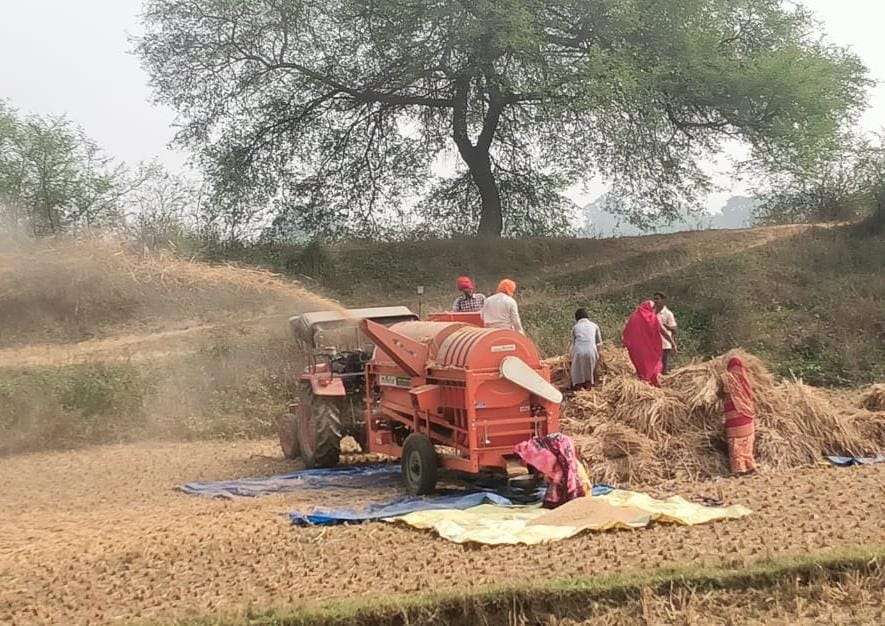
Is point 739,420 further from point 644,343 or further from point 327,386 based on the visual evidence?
point 327,386

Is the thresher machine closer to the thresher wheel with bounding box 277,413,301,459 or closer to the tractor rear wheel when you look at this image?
the tractor rear wheel

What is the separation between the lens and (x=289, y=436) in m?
11.8

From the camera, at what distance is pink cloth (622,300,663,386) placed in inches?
457

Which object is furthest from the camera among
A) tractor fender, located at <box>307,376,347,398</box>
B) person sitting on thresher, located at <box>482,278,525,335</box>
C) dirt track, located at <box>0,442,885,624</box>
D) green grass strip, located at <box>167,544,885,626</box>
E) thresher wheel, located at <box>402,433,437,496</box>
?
tractor fender, located at <box>307,376,347,398</box>

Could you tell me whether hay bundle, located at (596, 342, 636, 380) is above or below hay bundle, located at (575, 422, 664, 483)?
above

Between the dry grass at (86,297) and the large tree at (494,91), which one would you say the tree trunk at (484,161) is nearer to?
the large tree at (494,91)

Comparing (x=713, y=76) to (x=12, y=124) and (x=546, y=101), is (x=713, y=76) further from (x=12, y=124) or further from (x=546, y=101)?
(x=12, y=124)

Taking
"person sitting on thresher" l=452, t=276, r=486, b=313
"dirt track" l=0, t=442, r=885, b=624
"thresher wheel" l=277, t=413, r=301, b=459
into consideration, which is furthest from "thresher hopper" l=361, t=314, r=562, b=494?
"thresher wheel" l=277, t=413, r=301, b=459

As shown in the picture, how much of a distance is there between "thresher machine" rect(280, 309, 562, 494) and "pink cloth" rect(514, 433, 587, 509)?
1.22 feet

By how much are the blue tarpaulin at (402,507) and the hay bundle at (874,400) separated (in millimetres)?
4123

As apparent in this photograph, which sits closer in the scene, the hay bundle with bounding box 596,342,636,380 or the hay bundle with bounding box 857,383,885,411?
the hay bundle with bounding box 857,383,885,411

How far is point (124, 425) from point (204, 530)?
778cm

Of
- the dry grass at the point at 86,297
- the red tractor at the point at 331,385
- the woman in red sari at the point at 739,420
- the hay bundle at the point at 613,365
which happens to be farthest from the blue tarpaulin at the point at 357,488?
the dry grass at the point at 86,297

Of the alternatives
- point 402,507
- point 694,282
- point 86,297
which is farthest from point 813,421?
point 86,297
